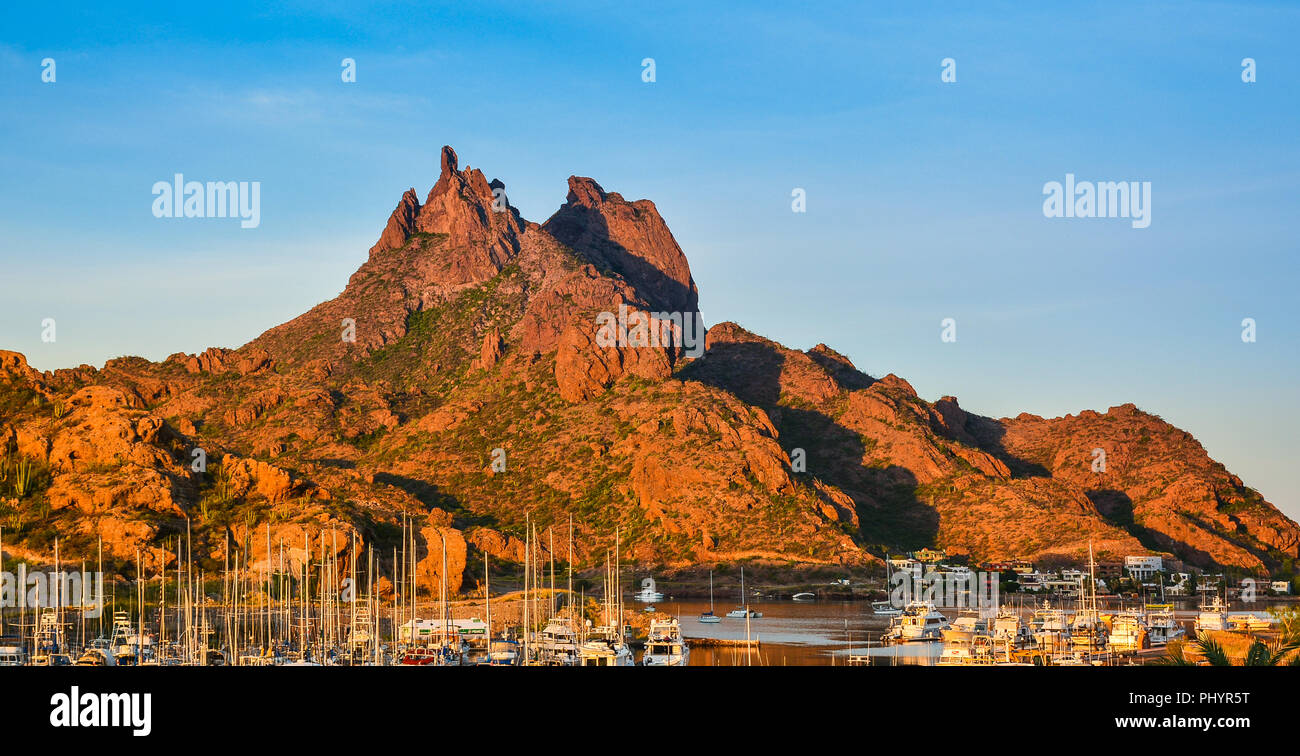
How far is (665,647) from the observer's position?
7581cm

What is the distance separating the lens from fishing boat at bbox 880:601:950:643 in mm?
98581

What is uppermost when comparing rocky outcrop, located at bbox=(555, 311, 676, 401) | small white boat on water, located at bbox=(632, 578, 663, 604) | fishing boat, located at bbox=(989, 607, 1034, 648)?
rocky outcrop, located at bbox=(555, 311, 676, 401)

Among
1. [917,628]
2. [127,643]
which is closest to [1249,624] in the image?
[917,628]

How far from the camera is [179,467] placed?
367 feet

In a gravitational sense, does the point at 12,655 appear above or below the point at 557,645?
above

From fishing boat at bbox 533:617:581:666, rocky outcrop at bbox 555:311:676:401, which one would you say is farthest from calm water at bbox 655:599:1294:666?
rocky outcrop at bbox 555:311:676:401

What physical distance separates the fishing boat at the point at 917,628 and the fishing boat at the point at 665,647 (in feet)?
76.9

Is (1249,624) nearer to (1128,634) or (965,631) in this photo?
(1128,634)

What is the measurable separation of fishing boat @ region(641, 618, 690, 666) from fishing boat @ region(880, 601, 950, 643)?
23430 mm

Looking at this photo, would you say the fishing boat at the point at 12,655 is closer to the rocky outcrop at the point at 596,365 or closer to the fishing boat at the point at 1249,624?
the fishing boat at the point at 1249,624

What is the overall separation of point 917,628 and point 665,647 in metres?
31.9

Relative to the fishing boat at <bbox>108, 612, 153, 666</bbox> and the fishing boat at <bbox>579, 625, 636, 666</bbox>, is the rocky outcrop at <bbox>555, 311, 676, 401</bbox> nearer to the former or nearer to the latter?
the fishing boat at <bbox>108, 612, 153, 666</bbox>

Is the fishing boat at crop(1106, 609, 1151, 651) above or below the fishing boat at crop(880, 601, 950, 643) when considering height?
above

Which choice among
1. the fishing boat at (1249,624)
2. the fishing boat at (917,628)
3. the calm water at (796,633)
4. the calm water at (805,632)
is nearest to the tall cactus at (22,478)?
the calm water at (796,633)
